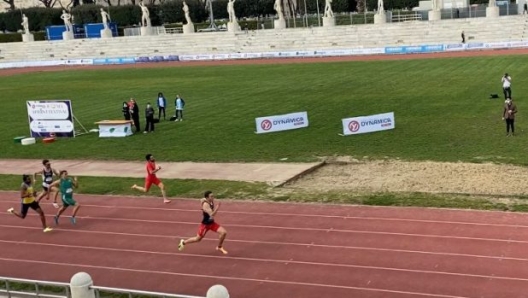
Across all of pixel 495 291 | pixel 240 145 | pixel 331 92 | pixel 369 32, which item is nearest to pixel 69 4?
pixel 369 32

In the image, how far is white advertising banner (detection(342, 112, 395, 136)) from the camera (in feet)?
87.8

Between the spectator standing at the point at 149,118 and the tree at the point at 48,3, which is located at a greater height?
the tree at the point at 48,3

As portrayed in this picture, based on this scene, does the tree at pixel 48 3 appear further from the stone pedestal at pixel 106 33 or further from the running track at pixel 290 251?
the running track at pixel 290 251

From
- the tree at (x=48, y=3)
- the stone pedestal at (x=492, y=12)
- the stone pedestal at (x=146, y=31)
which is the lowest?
the stone pedestal at (x=492, y=12)

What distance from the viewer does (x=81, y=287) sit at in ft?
34.4

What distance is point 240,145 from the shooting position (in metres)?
26.3

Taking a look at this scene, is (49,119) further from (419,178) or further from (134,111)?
(419,178)

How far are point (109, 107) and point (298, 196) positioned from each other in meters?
22.8

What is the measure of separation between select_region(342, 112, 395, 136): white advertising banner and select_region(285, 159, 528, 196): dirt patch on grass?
4369 millimetres

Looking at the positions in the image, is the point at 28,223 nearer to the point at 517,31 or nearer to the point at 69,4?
the point at 517,31

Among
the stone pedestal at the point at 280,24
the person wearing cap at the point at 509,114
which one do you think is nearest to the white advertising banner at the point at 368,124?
the person wearing cap at the point at 509,114

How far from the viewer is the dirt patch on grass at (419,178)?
18812mm

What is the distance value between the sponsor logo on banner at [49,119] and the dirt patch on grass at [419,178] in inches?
545

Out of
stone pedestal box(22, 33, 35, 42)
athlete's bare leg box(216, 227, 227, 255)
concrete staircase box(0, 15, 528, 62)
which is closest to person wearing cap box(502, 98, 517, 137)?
athlete's bare leg box(216, 227, 227, 255)
